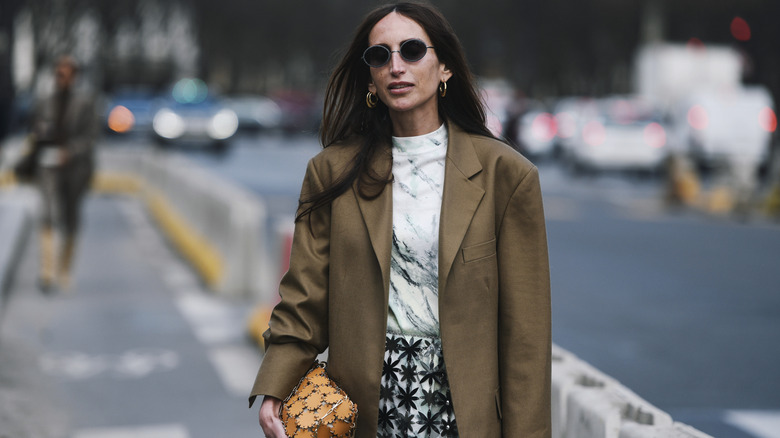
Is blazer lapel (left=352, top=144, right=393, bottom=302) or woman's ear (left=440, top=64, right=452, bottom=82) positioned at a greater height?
woman's ear (left=440, top=64, right=452, bottom=82)

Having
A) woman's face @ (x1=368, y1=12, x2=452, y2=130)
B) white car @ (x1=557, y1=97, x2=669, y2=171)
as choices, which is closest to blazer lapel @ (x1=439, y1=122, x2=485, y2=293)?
woman's face @ (x1=368, y1=12, x2=452, y2=130)

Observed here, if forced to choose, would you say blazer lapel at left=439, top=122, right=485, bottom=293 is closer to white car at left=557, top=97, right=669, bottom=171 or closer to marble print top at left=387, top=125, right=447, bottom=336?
marble print top at left=387, top=125, right=447, bottom=336

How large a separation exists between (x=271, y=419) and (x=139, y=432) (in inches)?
134

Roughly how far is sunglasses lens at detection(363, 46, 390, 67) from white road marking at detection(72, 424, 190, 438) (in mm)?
3483

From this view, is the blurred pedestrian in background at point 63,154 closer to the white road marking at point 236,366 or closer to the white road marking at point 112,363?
the white road marking at point 112,363

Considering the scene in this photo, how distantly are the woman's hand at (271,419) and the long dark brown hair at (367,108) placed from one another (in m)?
0.42

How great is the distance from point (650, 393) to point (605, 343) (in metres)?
1.41

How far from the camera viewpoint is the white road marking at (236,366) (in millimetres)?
7078

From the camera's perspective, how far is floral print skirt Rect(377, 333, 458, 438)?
2.84m

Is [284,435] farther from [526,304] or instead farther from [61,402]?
[61,402]

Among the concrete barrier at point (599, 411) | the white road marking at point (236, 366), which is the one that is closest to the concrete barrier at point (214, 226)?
the white road marking at point (236, 366)

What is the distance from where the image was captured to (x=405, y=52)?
2.88 metres

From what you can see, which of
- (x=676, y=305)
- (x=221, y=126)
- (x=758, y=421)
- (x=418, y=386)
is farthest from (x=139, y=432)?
(x=221, y=126)

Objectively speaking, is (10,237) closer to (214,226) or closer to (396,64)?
(214,226)
